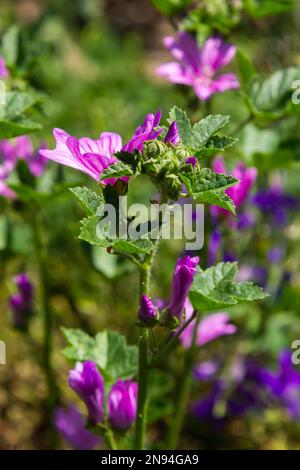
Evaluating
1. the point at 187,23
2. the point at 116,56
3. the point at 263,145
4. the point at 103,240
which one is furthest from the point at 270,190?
the point at 116,56

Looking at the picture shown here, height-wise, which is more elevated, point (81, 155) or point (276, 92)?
point (276, 92)

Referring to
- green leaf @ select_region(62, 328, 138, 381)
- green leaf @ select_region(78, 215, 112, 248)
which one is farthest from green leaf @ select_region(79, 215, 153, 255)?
green leaf @ select_region(62, 328, 138, 381)

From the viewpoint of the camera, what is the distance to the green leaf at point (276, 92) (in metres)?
2.24

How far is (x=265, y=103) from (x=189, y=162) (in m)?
0.79

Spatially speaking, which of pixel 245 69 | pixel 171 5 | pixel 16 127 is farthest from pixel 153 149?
pixel 171 5

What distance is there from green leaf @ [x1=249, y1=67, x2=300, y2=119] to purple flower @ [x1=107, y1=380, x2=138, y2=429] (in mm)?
889

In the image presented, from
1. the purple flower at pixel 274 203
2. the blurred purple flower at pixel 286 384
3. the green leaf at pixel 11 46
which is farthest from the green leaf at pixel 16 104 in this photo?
the blurred purple flower at pixel 286 384

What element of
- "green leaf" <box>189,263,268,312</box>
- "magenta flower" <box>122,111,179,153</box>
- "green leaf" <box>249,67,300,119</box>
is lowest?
"green leaf" <box>189,263,268,312</box>

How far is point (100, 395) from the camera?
69.9 inches

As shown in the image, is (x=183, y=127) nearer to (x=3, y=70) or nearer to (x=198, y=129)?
(x=198, y=129)

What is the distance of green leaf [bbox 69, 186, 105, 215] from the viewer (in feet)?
4.76

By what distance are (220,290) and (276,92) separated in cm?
86

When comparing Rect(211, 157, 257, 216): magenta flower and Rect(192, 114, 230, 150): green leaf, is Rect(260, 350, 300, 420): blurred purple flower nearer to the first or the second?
Rect(211, 157, 257, 216): magenta flower

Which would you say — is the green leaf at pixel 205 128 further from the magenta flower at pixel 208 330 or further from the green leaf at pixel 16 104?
the magenta flower at pixel 208 330
